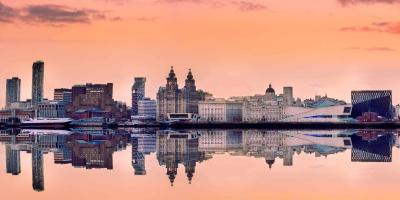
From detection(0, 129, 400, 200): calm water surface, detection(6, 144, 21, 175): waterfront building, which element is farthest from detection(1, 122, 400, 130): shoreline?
detection(0, 129, 400, 200): calm water surface

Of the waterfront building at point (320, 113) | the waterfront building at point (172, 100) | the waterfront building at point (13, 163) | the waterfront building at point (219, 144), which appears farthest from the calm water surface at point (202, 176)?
the waterfront building at point (172, 100)

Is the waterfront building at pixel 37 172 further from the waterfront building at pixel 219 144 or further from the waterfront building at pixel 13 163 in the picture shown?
the waterfront building at pixel 219 144

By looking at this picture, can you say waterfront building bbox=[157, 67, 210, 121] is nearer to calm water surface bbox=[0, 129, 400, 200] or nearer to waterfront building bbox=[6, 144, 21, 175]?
waterfront building bbox=[6, 144, 21, 175]

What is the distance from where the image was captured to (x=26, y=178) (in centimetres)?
3116

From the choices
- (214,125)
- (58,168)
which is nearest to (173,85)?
(214,125)

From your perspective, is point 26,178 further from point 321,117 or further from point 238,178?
point 321,117

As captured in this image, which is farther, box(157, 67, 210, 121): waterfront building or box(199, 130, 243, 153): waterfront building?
box(157, 67, 210, 121): waterfront building

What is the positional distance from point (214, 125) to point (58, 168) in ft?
420

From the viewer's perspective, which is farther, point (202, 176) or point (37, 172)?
point (37, 172)

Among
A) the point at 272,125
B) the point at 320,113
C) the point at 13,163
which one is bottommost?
the point at 13,163

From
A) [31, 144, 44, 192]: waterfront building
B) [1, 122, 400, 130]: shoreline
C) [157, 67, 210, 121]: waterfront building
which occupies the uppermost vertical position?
[157, 67, 210, 121]: waterfront building

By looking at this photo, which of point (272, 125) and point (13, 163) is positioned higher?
point (272, 125)

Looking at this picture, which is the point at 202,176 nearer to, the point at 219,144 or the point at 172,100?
the point at 219,144

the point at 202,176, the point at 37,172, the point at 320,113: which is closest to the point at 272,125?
the point at 320,113
